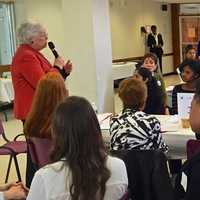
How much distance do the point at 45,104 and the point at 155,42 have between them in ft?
33.8

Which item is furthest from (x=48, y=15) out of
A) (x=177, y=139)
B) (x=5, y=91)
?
(x=177, y=139)

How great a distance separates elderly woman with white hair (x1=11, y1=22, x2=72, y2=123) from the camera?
12.6 ft

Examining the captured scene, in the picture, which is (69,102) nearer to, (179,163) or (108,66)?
(179,163)

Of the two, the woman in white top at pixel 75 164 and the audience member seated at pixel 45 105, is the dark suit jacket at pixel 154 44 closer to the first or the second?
the audience member seated at pixel 45 105

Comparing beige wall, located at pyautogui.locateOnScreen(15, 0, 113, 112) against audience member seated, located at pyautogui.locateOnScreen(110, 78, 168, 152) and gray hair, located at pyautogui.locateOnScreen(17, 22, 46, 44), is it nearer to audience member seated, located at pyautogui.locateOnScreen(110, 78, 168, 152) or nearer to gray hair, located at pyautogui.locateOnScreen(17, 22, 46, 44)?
gray hair, located at pyautogui.locateOnScreen(17, 22, 46, 44)

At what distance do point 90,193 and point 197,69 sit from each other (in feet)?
8.90

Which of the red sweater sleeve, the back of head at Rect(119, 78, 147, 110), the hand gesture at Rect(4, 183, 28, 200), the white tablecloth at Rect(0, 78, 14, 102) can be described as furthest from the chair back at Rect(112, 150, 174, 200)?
the white tablecloth at Rect(0, 78, 14, 102)

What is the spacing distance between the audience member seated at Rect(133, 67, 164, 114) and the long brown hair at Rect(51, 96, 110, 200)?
2730mm

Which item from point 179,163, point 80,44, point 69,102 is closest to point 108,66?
point 80,44

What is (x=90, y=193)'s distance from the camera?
1.74 meters

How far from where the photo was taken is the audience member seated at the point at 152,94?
14.8ft

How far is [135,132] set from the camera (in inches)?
→ 109

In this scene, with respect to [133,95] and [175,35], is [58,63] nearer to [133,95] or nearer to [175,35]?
[133,95]

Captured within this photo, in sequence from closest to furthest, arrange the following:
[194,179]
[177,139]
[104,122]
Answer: [194,179]
[177,139]
[104,122]
